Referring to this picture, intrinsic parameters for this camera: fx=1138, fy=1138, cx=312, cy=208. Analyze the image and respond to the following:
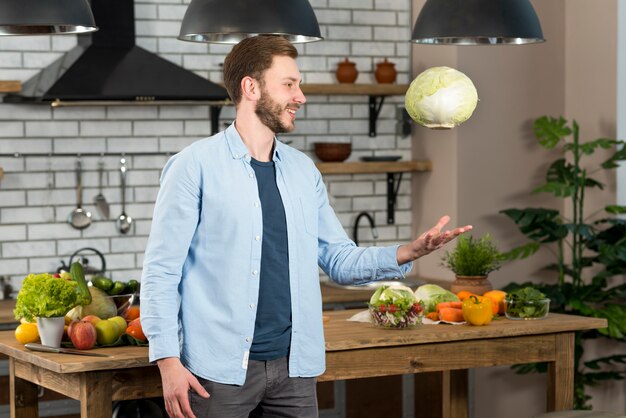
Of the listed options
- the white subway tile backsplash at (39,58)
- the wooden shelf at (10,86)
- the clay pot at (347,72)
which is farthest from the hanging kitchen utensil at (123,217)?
the clay pot at (347,72)

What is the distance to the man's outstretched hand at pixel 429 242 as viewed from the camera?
3045mm

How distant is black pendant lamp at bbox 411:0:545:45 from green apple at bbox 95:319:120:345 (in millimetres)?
1401

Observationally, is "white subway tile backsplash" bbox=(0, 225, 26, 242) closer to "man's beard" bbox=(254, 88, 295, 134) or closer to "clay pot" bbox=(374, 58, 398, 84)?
"clay pot" bbox=(374, 58, 398, 84)

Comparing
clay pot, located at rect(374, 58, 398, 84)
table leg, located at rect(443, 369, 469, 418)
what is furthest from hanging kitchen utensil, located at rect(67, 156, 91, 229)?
table leg, located at rect(443, 369, 469, 418)

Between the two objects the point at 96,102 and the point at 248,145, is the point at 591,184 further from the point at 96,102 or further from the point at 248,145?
the point at 248,145

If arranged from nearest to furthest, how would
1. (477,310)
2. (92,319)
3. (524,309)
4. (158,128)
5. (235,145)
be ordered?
(235,145) → (92,319) → (477,310) → (524,309) → (158,128)

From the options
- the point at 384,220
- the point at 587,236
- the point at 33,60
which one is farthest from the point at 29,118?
the point at 587,236

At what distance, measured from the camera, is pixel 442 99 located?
3354 millimetres

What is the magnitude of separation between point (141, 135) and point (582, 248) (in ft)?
7.82

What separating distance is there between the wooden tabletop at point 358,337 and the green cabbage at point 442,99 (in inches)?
31.4

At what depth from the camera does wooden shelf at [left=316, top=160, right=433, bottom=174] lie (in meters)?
6.12

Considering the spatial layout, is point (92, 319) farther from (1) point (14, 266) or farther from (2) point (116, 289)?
(1) point (14, 266)

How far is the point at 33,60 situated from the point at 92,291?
229cm

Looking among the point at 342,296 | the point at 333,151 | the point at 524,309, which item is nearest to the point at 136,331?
the point at 524,309
